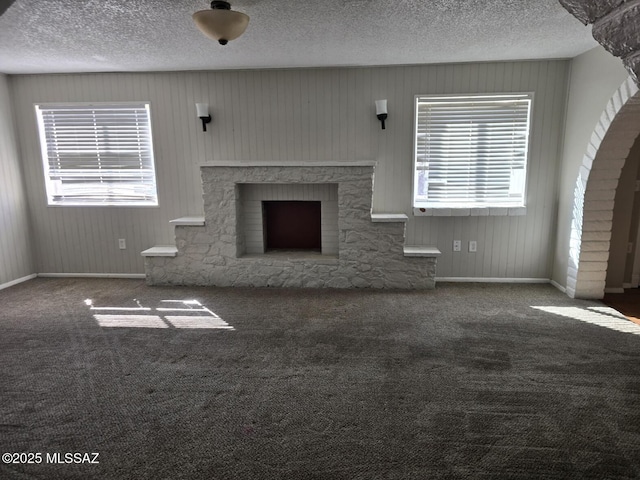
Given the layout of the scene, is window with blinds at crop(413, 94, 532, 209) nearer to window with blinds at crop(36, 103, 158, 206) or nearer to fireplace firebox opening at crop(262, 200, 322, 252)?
fireplace firebox opening at crop(262, 200, 322, 252)

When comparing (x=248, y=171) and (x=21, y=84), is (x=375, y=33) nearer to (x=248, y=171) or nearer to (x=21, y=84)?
(x=248, y=171)

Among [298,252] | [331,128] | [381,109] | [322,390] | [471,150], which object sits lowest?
[322,390]

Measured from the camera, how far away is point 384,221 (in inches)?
158

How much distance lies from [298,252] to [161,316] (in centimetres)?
168

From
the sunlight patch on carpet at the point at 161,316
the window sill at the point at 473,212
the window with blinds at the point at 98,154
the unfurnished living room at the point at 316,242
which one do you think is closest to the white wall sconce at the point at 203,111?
the unfurnished living room at the point at 316,242

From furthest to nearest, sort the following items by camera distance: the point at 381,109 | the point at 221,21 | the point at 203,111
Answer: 1. the point at 203,111
2. the point at 381,109
3. the point at 221,21

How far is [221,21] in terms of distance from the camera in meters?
2.38

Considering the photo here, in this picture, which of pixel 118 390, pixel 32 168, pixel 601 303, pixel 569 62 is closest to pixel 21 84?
pixel 32 168

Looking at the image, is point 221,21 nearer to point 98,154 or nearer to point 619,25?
point 619,25

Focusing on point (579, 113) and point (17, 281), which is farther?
point (17, 281)

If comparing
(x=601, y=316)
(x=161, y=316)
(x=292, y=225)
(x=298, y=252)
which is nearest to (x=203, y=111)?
(x=292, y=225)

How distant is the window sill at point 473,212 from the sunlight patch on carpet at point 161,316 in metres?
2.45

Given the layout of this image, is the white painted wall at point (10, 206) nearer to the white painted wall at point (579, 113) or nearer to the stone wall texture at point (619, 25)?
the stone wall texture at point (619, 25)

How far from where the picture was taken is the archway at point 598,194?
316 centimetres
